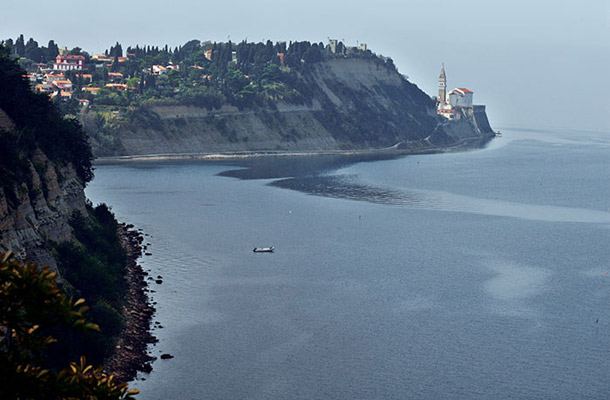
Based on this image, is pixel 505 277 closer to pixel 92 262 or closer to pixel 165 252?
pixel 165 252

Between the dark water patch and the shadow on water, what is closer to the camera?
the dark water patch

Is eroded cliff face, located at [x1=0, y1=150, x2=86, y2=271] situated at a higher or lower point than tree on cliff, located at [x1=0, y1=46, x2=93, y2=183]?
lower

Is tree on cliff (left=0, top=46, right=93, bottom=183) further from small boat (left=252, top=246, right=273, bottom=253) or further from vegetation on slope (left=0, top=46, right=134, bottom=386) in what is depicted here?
small boat (left=252, top=246, right=273, bottom=253)

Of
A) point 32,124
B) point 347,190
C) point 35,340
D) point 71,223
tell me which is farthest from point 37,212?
point 347,190

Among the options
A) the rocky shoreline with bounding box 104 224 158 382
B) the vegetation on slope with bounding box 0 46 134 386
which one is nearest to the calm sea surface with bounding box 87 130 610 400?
the rocky shoreline with bounding box 104 224 158 382

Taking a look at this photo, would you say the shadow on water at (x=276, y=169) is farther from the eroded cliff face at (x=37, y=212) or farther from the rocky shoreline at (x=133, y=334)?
the eroded cliff face at (x=37, y=212)

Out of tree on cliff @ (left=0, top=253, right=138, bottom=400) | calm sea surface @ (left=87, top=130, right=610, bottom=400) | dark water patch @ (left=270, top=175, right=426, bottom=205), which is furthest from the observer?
dark water patch @ (left=270, top=175, right=426, bottom=205)
